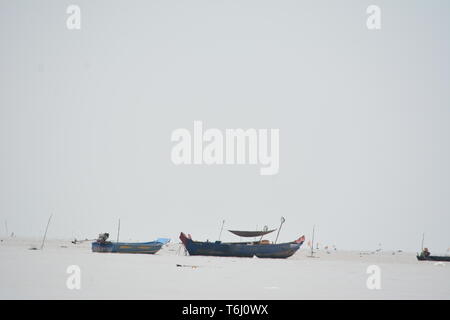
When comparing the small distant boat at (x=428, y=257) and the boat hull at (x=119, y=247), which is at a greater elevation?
the boat hull at (x=119, y=247)

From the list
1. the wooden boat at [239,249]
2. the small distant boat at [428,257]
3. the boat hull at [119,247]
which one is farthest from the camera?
the small distant boat at [428,257]

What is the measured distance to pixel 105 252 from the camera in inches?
2426

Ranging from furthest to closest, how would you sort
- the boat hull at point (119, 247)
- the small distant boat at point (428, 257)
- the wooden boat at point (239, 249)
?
the small distant boat at point (428, 257)
the boat hull at point (119, 247)
the wooden boat at point (239, 249)

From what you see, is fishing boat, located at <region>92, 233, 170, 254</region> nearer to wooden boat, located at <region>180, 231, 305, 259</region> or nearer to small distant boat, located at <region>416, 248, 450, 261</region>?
wooden boat, located at <region>180, 231, 305, 259</region>

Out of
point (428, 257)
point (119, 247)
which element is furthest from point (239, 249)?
point (428, 257)

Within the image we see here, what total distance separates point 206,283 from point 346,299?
703 cm

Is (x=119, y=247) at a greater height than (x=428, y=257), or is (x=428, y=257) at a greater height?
(x=119, y=247)

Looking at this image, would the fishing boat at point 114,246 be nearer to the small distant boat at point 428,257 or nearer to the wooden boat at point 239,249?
the wooden boat at point 239,249

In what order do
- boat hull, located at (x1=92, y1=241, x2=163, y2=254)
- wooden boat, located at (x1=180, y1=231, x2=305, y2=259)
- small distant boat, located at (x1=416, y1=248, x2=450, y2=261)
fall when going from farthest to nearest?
small distant boat, located at (x1=416, y1=248, x2=450, y2=261) → boat hull, located at (x1=92, y1=241, x2=163, y2=254) → wooden boat, located at (x1=180, y1=231, x2=305, y2=259)

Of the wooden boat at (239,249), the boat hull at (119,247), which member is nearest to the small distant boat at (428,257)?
the wooden boat at (239,249)

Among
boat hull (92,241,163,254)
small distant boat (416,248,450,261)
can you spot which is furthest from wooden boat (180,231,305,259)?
small distant boat (416,248,450,261)

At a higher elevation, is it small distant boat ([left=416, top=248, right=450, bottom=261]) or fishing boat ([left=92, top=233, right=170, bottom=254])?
fishing boat ([left=92, top=233, right=170, bottom=254])

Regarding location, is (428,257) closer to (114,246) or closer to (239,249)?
(239,249)
